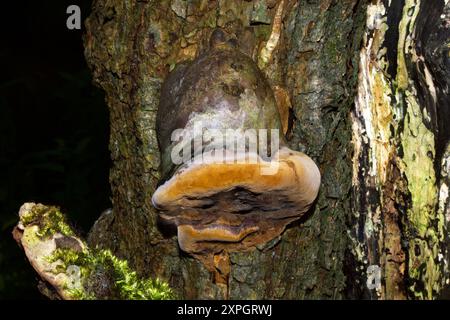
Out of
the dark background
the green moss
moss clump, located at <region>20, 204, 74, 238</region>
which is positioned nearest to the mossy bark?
the green moss

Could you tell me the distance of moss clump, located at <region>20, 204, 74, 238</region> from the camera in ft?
8.11

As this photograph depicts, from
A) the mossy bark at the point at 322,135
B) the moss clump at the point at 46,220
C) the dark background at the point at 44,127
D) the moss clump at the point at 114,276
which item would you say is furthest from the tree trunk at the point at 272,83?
the dark background at the point at 44,127

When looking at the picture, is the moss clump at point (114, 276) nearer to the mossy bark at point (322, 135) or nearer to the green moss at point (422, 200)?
the mossy bark at point (322, 135)

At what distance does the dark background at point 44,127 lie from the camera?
475cm

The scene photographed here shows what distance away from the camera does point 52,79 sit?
19.9 feet

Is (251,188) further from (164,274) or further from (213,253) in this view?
(164,274)

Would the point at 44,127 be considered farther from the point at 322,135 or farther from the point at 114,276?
the point at 322,135

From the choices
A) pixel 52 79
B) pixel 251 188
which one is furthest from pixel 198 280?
pixel 52 79

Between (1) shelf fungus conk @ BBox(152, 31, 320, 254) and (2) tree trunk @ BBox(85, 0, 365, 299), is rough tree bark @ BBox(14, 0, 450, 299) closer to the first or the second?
(2) tree trunk @ BBox(85, 0, 365, 299)

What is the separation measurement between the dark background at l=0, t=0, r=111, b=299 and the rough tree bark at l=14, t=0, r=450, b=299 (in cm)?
180

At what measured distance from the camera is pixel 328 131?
8.75 ft

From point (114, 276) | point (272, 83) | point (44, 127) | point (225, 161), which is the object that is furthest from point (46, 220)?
point (44, 127)

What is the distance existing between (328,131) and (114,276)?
942 mm

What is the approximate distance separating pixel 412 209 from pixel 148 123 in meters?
1.06
